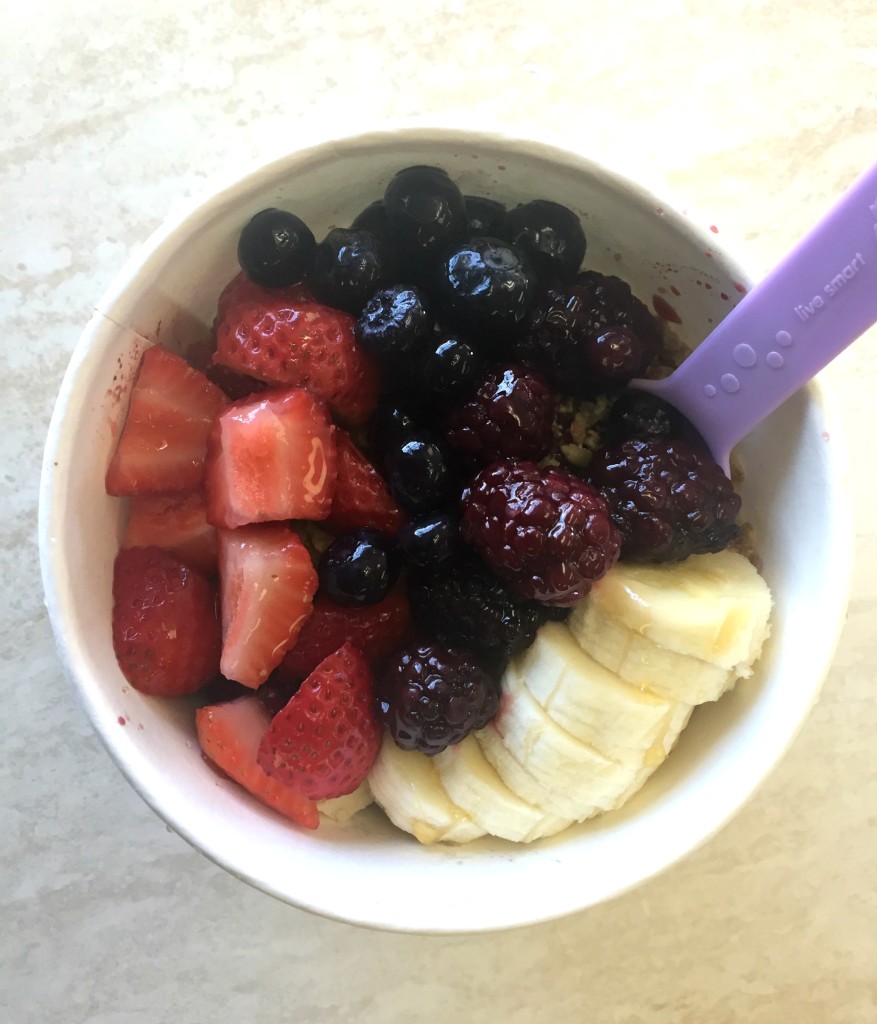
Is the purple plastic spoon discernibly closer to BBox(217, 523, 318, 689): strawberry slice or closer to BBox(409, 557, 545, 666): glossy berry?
BBox(409, 557, 545, 666): glossy berry

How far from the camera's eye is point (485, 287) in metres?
0.86

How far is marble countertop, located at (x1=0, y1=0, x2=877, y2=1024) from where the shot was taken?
1155 mm

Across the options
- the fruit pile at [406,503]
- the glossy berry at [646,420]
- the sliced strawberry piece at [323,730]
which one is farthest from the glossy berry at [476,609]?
the glossy berry at [646,420]

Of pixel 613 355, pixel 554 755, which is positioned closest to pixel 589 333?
pixel 613 355

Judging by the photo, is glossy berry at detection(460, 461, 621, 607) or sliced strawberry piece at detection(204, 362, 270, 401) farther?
sliced strawberry piece at detection(204, 362, 270, 401)

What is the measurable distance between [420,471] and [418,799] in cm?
37

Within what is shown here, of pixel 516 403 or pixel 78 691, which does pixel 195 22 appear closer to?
pixel 516 403

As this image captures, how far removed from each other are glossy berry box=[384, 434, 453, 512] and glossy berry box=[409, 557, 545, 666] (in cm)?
7

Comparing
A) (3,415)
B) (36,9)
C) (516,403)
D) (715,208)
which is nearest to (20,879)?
(3,415)

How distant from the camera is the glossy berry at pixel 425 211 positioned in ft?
2.91

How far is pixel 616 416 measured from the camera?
38.2 inches

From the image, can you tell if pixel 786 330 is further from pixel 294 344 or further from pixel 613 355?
pixel 294 344

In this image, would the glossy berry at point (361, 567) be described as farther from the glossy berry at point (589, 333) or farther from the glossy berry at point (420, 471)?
the glossy berry at point (589, 333)

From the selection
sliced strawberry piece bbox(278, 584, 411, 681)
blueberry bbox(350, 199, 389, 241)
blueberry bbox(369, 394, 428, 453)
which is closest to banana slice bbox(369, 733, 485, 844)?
sliced strawberry piece bbox(278, 584, 411, 681)
